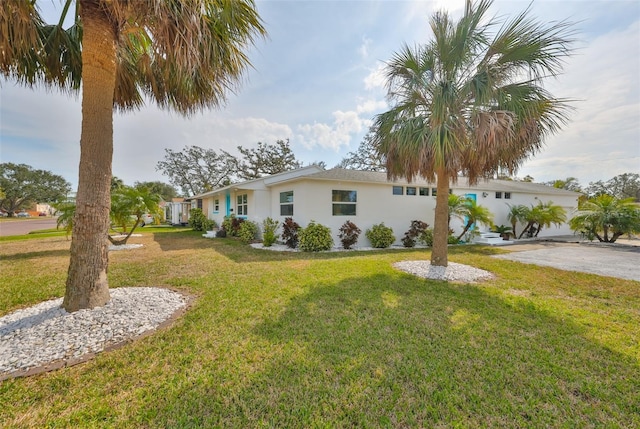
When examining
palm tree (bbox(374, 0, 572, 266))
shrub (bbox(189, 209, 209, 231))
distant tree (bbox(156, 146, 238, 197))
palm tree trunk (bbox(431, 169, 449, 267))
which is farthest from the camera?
distant tree (bbox(156, 146, 238, 197))

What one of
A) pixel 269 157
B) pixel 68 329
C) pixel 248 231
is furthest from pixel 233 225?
pixel 269 157

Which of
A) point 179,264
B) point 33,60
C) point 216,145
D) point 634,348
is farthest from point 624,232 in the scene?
point 216,145

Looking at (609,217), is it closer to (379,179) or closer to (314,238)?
(379,179)

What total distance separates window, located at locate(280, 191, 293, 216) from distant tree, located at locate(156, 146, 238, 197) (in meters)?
25.1

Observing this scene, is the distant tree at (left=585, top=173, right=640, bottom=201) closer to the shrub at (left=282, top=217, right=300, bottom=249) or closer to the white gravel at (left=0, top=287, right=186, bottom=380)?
the shrub at (left=282, top=217, right=300, bottom=249)

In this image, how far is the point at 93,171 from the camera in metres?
3.64

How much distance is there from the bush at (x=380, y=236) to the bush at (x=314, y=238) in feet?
6.89

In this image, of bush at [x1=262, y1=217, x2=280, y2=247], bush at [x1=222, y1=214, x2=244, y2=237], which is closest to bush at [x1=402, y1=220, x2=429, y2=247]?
bush at [x1=262, y1=217, x2=280, y2=247]

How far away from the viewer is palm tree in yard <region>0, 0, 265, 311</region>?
3.34m

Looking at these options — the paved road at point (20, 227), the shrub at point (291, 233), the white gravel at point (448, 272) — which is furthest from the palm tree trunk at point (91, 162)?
the paved road at point (20, 227)

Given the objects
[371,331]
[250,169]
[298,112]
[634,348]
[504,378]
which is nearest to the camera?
[504,378]

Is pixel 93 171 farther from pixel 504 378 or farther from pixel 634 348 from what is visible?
pixel 634 348

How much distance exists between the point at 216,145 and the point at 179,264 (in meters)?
29.2

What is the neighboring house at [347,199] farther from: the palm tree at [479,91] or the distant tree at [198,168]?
the distant tree at [198,168]
